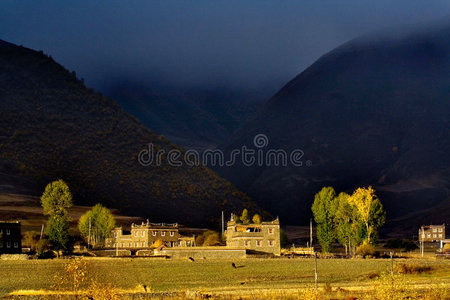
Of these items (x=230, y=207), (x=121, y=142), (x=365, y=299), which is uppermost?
(x=121, y=142)

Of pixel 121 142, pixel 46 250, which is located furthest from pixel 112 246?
pixel 121 142

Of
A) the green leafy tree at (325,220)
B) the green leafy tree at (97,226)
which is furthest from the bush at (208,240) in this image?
the green leafy tree at (325,220)

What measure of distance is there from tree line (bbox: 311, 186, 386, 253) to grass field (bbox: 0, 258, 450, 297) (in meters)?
17.3

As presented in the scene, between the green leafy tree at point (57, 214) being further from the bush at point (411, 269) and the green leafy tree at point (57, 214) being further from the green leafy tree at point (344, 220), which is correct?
the bush at point (411, 269)

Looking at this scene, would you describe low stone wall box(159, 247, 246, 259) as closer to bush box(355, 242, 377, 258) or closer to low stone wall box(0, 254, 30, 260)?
low stone wall box(0, 254, 30, 260)

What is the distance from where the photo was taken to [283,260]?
95.8 m

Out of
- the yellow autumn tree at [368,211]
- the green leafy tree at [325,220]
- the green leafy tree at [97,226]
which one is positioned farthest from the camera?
the green leafy tree at [97,226]

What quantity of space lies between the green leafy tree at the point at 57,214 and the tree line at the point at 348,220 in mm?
39382

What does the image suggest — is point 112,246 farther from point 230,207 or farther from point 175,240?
point 230,207

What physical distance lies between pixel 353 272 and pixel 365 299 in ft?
81.8

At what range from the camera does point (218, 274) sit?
87250mm

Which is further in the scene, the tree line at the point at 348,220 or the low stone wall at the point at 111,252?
the tree line at the point at 348,220

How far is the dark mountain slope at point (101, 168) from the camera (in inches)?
6412

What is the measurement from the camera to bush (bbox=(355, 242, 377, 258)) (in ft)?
358
